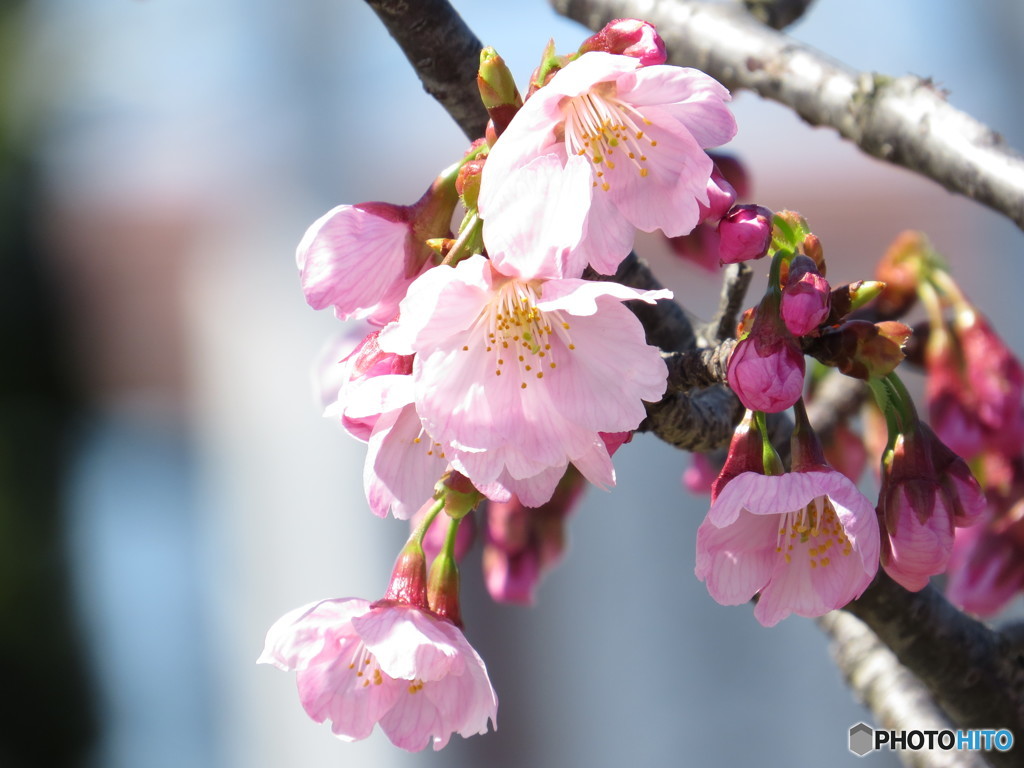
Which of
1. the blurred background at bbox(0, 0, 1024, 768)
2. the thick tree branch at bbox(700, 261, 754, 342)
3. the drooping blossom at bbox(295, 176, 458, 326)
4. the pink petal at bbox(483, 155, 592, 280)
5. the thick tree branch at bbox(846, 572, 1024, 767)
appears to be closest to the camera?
the pink petal at bbox(483, 155, 592, 280)

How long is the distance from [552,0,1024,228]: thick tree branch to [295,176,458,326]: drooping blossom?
0.39 metres

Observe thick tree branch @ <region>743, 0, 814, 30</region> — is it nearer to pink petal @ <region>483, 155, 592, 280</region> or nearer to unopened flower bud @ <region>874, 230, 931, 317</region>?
unopened flower bud @ <region>874, 230, 931, 317</region>

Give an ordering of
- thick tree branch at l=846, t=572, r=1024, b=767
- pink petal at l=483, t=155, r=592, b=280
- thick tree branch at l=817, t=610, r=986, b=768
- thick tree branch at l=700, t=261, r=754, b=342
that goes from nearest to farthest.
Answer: pink petal at l=483, t=155, r=592, b=280
thick tree branch at l=700, t=261, r=754, b=342
thick tree branch at l=846, t=572, r=1024, b=767
thick tree branch at l=817, t=610, r=986, b=768

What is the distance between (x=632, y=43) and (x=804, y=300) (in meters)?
0.14

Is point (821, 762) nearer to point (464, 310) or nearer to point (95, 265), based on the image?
point (464, 310)

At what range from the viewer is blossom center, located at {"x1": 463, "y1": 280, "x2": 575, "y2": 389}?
1.67 feet

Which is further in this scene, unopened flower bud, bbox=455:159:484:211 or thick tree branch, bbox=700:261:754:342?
thick tree branch, bbox=700:261:754:342

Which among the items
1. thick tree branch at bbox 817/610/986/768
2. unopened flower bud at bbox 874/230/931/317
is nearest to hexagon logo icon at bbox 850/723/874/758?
thick tree branch at bbox 817/610/986/768

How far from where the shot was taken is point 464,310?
486 millimetres

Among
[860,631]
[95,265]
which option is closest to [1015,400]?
[860,631]

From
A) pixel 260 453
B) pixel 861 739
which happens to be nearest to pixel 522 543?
pixel 861 739

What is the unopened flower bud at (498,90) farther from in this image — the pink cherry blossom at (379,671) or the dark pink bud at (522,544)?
the dark pink bud at (522,544)

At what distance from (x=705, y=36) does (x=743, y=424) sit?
47 centimetres

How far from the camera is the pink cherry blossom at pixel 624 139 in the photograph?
47 centimetres
